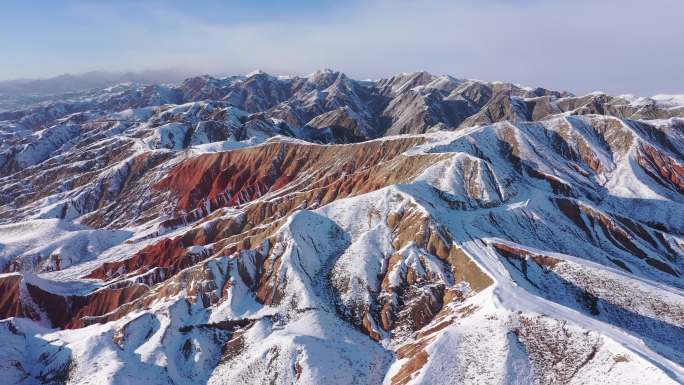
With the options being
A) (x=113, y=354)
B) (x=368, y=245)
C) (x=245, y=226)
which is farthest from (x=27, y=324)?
(x=368, y=245)

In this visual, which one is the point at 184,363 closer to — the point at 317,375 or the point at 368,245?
the point at 317,375

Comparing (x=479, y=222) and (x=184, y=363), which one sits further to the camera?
(x=479, y=222)

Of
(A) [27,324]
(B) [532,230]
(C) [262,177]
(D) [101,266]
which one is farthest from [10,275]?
(B) [532,230]

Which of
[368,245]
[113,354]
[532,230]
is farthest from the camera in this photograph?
[532,230]

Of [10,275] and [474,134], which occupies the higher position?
[474,134]

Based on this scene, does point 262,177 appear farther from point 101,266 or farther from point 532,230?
point 532,230

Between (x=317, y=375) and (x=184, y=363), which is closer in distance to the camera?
(x=317, y=375)

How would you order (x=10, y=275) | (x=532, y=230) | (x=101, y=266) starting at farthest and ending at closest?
(x=101, y=266) < (x=10, y=275) < (x=532, y=230)

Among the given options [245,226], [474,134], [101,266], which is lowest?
[101,266]

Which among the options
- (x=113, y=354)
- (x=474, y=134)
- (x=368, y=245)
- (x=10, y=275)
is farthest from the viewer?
(x=474, y=134)
